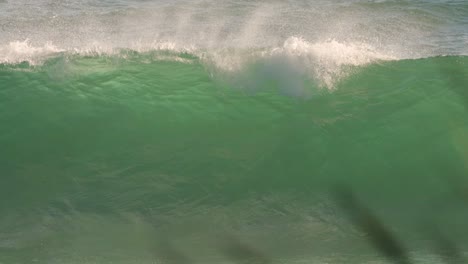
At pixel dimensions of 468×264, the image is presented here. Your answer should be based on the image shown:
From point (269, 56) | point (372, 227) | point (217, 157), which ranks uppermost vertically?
point (269, 56)

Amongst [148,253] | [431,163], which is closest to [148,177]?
[148,253]

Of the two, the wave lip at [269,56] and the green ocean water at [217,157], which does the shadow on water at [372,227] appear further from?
the wave lip at [269,56]

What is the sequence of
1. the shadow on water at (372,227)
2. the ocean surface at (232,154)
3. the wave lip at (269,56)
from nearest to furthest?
the shadow on water at (372,227) → the ocean surface at (232,154) → the wave lip at (269,56)

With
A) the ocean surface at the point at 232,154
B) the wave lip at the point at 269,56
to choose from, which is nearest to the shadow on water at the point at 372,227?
the ocean surface at the point at 232,154

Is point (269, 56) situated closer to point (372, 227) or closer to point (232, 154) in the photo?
point (232, 154)

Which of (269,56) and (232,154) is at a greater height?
(269,56)

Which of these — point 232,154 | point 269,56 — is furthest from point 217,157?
point 269,56
